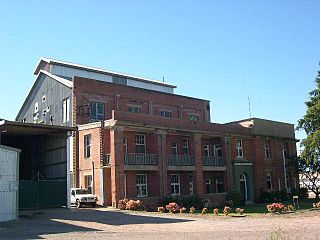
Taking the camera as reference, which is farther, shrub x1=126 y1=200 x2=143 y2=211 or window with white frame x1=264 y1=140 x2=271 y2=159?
window with white frame x1=264 y1=140 x2=271 y2=159

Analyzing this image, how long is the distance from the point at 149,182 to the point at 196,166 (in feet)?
16.5

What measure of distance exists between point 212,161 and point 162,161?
6660 mm

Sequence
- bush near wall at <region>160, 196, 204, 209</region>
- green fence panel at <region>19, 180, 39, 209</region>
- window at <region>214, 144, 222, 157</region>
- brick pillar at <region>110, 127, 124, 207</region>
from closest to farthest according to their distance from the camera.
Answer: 1. green fence panel at <region>19, 180, 39, 209</region>
2. brick pillar at <region>110, 127, 124, 207</region>
3. bush near wall at <region>160, 196, 204, 209</region>
4. window at <region>214, 144, 222, 157</region>

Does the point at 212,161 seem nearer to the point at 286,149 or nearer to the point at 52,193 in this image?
the point at 286,149

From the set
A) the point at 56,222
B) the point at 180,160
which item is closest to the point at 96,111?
the point at 180,160

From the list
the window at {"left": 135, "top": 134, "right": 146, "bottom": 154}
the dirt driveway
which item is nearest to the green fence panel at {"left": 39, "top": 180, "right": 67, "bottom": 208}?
the dirt driveway

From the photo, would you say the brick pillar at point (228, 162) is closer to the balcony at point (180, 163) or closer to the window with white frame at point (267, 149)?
the balcony at point (180, 163)

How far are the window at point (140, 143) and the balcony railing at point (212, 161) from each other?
6435 mm

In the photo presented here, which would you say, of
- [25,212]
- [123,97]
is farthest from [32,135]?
[123,97]

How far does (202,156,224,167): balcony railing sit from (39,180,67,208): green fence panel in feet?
48.6

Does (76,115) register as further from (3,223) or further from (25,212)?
(3,223)

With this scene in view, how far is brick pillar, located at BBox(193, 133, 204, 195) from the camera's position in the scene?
38281mm

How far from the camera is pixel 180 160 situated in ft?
123

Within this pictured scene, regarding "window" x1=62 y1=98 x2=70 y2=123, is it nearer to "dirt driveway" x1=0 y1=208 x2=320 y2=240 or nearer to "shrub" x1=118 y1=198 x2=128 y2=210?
"shrub" x1=118 y1=198 x2=128 y2=210
